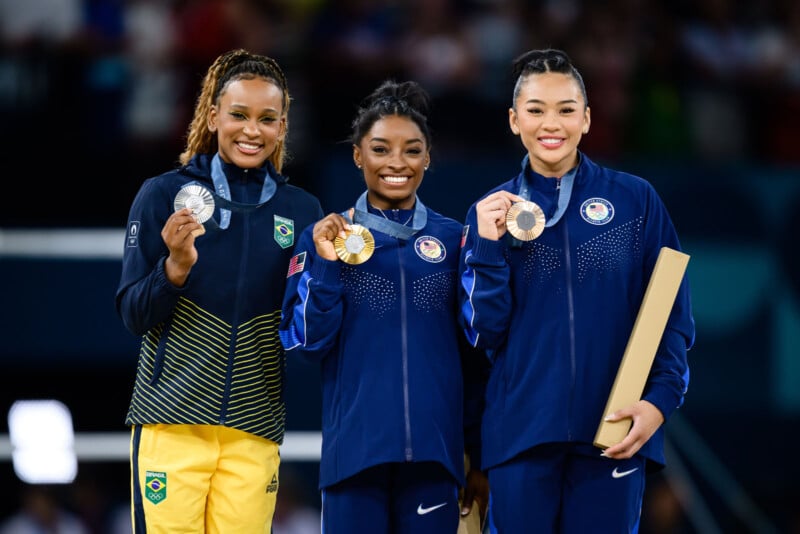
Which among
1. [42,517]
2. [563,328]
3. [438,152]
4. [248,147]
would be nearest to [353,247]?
[248,147]

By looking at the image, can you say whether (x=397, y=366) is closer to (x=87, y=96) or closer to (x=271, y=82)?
(x=271, y=82)

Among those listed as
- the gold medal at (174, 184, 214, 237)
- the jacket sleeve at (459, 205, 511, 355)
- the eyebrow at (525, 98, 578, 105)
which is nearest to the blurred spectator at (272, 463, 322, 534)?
the gold medal at (174, 184, 214, 237)

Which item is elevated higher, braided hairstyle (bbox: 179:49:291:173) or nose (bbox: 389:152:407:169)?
braided hairstyle (bbox: 179:49:291:173)

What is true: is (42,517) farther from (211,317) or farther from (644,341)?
(644,341)

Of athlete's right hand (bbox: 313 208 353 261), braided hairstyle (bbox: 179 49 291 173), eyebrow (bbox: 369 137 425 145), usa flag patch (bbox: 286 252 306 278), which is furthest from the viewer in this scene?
braided hairstyle (bbox: 179 49 291 173)

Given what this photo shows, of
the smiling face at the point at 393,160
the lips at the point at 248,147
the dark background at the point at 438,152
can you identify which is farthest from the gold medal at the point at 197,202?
the dark background at the point at 438,152

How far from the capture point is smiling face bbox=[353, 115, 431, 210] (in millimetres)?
3707

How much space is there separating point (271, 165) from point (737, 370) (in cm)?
418

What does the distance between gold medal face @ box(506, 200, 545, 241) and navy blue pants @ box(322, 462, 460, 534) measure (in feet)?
2.34

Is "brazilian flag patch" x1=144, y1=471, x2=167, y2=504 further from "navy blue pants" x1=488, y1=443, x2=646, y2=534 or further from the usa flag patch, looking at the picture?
"navy blue pants" x1=488, y1=443, x2=646, y2=534

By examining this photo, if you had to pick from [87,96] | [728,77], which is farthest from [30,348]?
[728,77]

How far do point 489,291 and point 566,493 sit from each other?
59 cm

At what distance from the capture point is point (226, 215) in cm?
373

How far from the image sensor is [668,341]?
3.45 m
